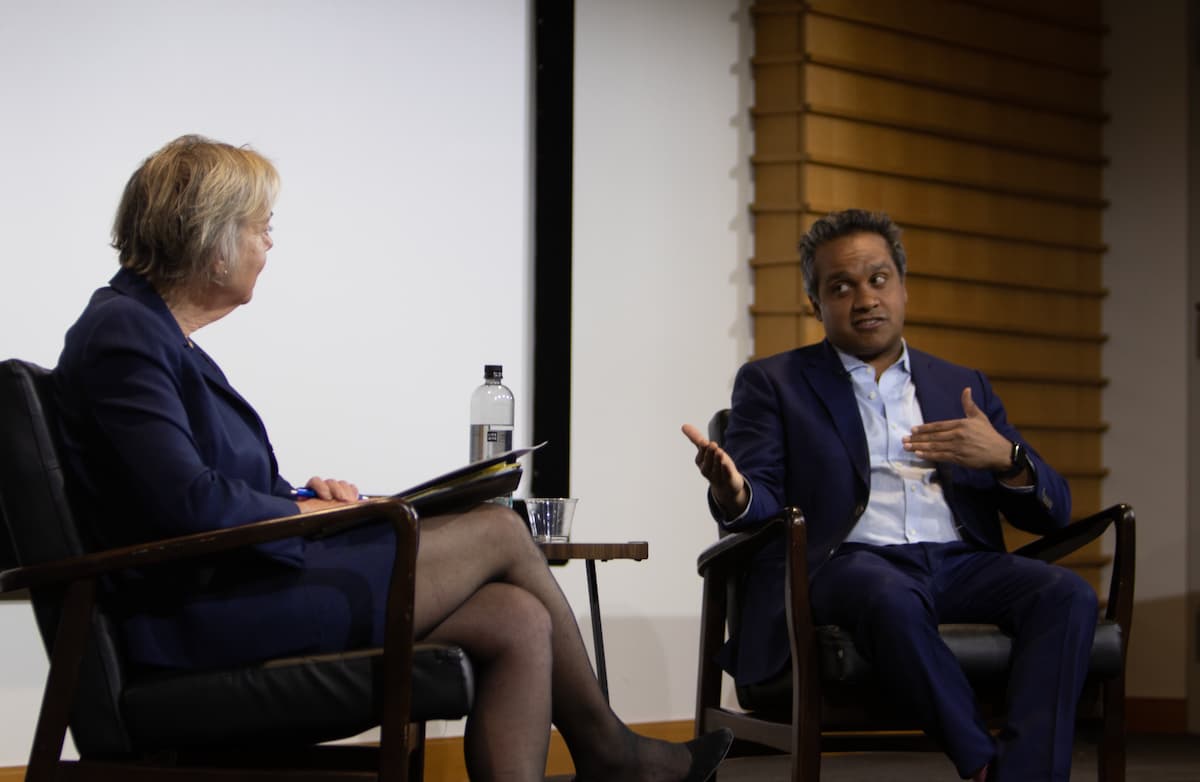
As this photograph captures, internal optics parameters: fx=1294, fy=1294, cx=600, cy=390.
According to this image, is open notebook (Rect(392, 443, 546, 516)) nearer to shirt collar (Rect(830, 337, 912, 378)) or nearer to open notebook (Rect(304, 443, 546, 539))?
open notebook (Rect(304, 443, 546, 539))

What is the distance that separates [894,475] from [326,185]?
5.22ft

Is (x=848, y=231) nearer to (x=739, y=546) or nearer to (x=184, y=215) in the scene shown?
(x=739, y=546)

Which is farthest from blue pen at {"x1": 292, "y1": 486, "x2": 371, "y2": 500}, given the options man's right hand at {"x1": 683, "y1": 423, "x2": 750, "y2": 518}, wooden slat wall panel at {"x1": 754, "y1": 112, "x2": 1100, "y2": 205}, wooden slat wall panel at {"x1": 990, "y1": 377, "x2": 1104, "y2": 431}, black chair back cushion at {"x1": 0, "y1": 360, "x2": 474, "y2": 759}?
wooden slat wall panel at {"x1": 990, "y1": 377, "x2": 1104, "y2": 431}

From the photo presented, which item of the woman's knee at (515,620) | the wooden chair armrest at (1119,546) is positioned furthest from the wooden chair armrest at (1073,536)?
the woman's knee at (515,620)

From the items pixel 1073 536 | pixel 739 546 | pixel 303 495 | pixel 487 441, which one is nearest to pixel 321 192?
pixel 487 441

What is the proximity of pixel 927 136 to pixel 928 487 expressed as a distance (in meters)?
1.72

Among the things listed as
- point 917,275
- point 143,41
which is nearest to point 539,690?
point 143,41

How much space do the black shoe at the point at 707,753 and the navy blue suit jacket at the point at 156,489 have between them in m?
0.68

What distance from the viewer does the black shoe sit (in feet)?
6.92

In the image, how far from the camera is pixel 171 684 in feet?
5.79

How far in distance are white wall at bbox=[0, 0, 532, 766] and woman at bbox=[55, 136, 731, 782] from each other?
1066mm

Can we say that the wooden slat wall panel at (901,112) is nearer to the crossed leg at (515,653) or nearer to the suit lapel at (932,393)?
the suit lapel at (932,393)

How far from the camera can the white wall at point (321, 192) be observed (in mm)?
2955

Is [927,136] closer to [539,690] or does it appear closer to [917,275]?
[917,275]
